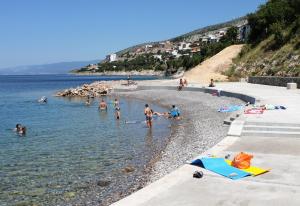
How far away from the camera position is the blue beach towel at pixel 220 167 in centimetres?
976

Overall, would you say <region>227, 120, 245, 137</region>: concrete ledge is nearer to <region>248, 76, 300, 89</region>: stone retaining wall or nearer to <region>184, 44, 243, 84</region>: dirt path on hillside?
<region>248, 76, 300, 89</region>: stone retaining wall

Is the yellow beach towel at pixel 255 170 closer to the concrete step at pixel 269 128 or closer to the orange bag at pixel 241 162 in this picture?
the orange bag at pixel 241 162

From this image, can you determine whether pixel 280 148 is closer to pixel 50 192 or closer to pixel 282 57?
pixel 50 192

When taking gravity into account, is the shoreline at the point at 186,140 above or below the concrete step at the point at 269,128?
below

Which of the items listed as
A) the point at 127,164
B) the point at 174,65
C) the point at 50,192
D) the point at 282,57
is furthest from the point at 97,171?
the point at 174,65

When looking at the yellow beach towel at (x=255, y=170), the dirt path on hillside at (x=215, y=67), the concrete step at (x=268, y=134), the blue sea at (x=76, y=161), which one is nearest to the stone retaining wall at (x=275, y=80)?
the blue sea at (x=76, y=161)

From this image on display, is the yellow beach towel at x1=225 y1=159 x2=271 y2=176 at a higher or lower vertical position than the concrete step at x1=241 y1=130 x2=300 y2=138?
higher

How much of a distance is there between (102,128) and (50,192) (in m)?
13.2

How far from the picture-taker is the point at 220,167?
1039 cm

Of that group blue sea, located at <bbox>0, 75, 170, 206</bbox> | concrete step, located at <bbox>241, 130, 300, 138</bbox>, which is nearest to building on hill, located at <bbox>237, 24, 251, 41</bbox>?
blue sea, located at <bbox>0, 75, 170, 206</bbox>

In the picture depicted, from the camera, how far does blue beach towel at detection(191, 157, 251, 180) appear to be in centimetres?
976

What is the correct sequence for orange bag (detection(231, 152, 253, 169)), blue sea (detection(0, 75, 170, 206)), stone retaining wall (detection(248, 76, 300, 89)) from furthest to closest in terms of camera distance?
stone retaining wall (detection(248, 76, 300, 89)), blue sea (detection(0, 75, 170, 206)), orange bag (detection(231, 152, 253, 169))

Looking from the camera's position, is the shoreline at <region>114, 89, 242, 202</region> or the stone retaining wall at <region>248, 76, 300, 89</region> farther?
the stone retaining wall at <region>248, 76, 300, 89</region>

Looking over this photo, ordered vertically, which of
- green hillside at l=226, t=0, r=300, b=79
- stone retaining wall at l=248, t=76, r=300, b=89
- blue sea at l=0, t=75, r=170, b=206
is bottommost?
blue sea at l=0, t=75, r=170, b=206
